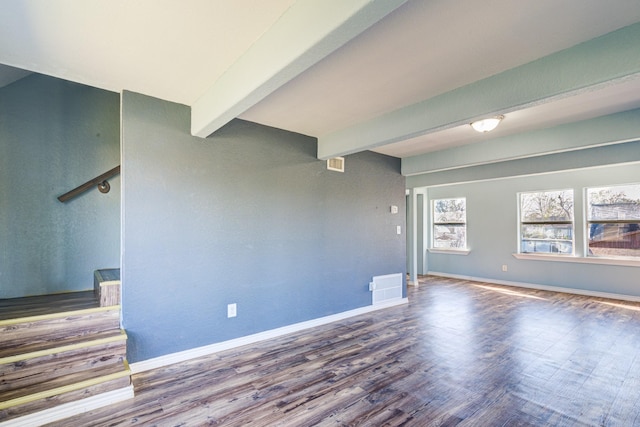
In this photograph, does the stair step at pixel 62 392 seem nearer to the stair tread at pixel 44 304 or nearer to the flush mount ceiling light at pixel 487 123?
the stair tread at pixel 44 304

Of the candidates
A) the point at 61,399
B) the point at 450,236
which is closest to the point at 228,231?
the point at 61,399

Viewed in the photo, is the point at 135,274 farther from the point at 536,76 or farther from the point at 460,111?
the point at 536,76

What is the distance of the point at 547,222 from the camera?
616 centimetres

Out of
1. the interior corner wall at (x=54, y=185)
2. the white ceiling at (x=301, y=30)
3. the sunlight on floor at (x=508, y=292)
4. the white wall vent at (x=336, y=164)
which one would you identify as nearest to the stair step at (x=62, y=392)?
the interior corner wall at (x=54, y=185)

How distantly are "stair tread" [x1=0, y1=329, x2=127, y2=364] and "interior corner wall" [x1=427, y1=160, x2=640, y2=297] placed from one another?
5.97m

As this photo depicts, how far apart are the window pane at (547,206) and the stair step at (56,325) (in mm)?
7321

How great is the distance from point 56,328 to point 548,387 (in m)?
3.90

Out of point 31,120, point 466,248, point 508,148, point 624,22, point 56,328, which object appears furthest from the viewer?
point 466,248

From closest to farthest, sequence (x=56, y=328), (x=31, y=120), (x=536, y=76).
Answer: (x=536, y=76) → (x=56, y=328) → (x=31, y=120)

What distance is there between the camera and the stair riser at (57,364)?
203 cm

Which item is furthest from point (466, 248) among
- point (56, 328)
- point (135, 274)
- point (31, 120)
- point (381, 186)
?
point (31, 120)

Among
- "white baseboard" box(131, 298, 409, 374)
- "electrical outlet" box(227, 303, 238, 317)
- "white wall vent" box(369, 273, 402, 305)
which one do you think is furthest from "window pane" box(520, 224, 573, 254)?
"electrical outlet" box(227, 303, 238, 317)

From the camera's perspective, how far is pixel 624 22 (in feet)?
5.45

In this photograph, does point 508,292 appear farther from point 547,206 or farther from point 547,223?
point 547,206
